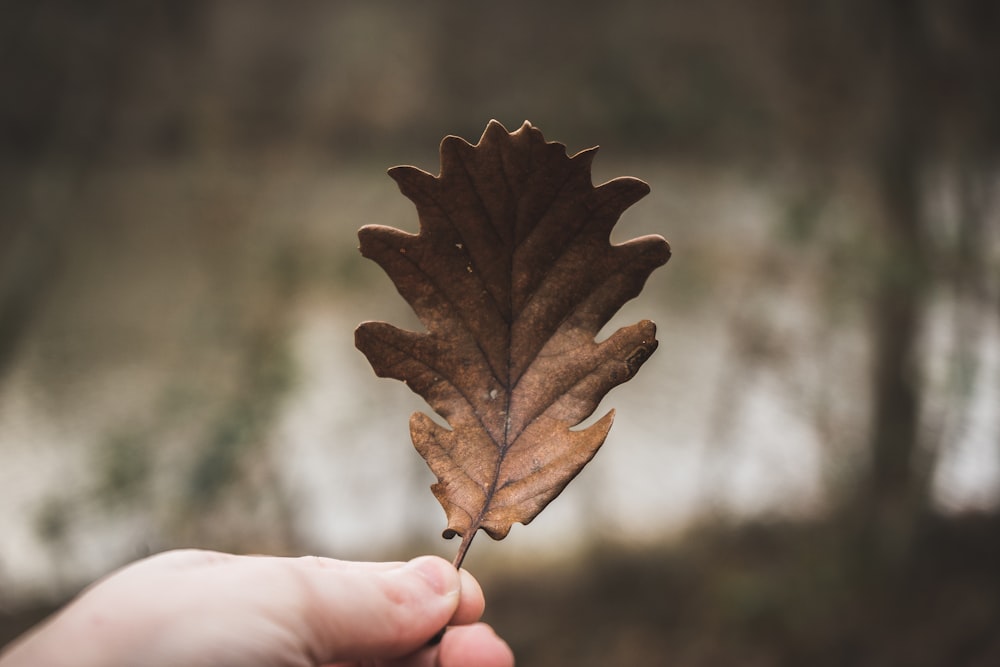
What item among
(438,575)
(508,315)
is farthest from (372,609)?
(508,315)

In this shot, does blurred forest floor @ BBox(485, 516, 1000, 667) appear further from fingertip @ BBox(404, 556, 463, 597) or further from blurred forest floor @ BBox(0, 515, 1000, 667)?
fingertip @ BBox(404, 556, 463, 597)

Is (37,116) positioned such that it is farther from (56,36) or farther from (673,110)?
(673,110)

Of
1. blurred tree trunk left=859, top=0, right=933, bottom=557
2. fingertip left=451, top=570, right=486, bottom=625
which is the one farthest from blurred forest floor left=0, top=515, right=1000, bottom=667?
fingertip left=451, top=570, right=486, bottom=625

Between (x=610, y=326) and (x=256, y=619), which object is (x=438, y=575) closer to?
(x=256, y=619)

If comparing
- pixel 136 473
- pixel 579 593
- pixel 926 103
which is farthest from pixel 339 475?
pixel 926 103

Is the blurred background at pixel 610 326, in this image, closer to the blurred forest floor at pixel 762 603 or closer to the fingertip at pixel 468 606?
the blurred forest floor at pixel 762 603
